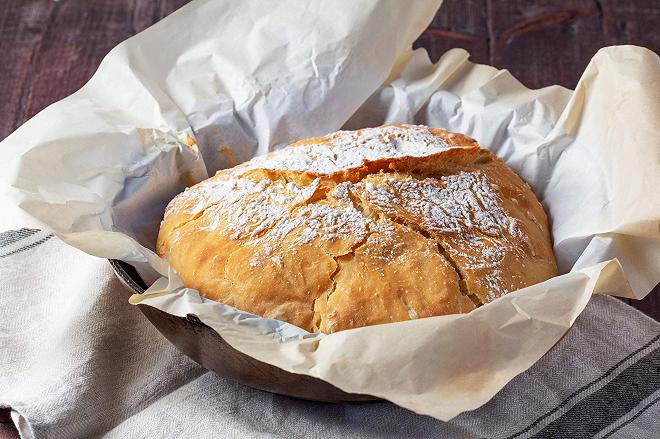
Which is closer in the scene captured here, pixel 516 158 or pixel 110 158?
pixel 110 158

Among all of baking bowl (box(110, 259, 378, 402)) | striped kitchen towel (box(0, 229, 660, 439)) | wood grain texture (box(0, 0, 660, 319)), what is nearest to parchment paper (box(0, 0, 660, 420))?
baking bowl (box(110, 259, 378, 402))

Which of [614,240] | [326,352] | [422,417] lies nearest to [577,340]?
[614,240]

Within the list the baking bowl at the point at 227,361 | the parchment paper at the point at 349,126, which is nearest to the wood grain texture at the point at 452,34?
the parchment paper at the point at 349,126

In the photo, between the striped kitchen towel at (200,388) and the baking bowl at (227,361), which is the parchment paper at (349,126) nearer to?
the baking bowl at (227,361)

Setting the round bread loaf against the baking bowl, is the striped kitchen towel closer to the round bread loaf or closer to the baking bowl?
the baking bowl

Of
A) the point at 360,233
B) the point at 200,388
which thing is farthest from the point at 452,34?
the point at 200,388

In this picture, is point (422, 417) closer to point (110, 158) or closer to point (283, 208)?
point (283, 208)
